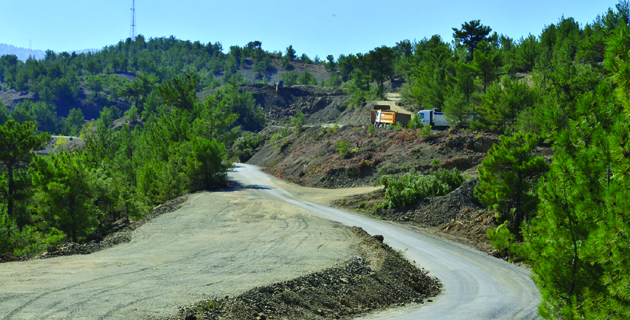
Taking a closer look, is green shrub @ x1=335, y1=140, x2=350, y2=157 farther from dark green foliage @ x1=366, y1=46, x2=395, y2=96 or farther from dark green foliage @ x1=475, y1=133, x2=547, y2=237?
dark green foliage @ x1=366, y1=46, x2=395, y2=96

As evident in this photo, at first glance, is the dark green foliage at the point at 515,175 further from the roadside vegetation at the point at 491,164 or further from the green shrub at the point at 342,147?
the green shrub at the point at 342,147

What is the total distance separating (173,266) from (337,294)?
18.4 feet

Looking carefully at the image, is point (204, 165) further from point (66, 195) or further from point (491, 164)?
point (491, 164)

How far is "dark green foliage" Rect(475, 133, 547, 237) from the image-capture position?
68.9ft

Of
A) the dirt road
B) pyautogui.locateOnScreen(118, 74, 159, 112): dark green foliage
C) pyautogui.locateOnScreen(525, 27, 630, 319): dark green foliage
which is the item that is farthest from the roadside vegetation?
pyautogui.locateOnScreen(118, 74, 159, 112): dark green foliage

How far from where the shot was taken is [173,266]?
564 inches

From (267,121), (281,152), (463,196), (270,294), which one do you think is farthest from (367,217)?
(267,121)

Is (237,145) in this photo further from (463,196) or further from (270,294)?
(270,294)

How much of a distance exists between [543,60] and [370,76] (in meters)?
36.1

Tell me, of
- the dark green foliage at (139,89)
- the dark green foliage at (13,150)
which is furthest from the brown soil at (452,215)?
the dark green foliage at (139,89)

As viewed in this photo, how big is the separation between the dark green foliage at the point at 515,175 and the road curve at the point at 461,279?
293 cm

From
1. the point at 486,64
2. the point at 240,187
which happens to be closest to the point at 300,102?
the point at 486,64

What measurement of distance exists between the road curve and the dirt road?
2932 mm

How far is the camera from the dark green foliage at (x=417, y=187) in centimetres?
2985
